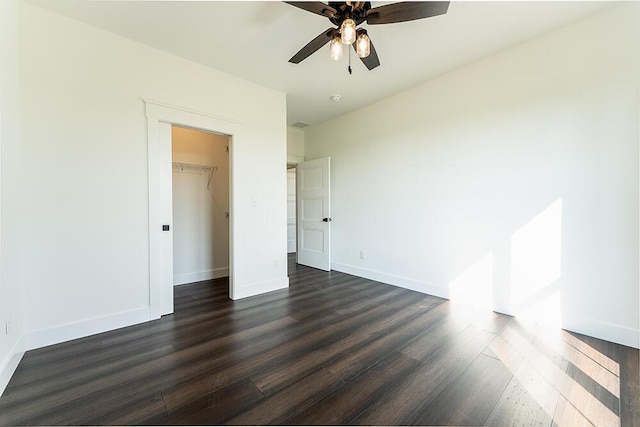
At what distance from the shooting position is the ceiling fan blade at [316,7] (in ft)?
5.19

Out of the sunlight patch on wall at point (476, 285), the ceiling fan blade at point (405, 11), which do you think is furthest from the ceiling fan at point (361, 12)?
the sunlight patch on wall at point (476, 285)

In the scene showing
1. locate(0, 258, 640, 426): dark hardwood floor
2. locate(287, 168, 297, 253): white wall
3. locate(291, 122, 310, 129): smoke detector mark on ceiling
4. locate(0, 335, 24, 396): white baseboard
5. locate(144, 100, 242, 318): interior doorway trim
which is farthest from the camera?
locate(287, 168, 297, 253): white wall

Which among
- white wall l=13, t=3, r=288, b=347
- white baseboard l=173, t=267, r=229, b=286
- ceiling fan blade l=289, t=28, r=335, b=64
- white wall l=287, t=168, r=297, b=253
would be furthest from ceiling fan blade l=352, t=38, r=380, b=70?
white wall l=287, t=168, r=297, b=253

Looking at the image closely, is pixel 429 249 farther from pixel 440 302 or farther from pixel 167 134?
pixel 167 134

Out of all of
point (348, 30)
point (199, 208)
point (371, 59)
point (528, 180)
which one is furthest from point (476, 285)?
point (199, 208)

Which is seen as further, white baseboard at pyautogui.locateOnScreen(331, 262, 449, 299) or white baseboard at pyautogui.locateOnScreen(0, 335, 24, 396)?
white baseboard at pyautogui.locateOnScreen(331, 262, 449, 299)

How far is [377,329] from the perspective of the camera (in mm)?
2357

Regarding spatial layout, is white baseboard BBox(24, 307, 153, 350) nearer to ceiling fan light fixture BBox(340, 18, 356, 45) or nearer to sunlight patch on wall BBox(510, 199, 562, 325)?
ceiling fan light fixture BBox(340, 18, 356, 45)

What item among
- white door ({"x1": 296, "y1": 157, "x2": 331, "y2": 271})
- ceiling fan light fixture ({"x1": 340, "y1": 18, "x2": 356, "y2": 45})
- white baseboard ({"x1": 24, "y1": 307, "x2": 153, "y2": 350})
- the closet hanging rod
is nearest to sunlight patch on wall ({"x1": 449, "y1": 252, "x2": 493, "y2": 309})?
white door ({"x1": 296, "y1": 157, "x2": 331, "y2": 271})

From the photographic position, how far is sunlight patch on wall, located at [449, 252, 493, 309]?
2793 mm

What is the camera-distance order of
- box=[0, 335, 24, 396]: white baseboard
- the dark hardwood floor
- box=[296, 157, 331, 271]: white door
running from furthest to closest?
box=[296, 157, 331, 271]: white door → box=[0, 335, 24, 396]: white baseboard → the dark hardwood floor

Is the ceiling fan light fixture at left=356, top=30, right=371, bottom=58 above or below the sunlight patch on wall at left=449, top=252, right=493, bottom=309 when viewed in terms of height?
above

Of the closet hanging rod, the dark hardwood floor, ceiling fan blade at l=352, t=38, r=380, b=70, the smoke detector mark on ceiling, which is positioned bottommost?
the dark hardwood floor

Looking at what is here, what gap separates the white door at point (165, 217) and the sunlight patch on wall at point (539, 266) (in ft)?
11.9
